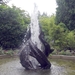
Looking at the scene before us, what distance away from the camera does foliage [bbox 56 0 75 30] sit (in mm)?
22078

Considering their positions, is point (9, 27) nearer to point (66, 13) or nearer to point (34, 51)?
point (66, 13)

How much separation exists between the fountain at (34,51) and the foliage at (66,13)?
883 centimetres

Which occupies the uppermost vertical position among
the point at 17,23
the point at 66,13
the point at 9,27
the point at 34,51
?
the point at 66,13

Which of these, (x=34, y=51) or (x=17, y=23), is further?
(x=17, y=23)

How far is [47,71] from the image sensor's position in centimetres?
1253

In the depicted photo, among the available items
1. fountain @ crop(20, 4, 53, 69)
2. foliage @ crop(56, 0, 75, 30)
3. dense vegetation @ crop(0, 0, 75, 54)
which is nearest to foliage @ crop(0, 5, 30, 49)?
dense vegetation @ crop(0, 0, 75, 54)

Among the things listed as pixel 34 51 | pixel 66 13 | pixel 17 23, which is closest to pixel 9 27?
pixel 17 23

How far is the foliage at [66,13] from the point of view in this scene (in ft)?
72.4

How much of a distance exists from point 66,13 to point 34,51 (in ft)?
35.8

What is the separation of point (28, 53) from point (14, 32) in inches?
429

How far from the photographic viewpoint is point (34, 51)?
12.9 metres

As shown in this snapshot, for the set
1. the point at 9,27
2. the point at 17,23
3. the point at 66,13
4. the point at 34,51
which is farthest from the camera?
the point at 17,23

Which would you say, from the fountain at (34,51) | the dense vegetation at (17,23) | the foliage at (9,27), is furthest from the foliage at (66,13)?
the fountain at (34,51)

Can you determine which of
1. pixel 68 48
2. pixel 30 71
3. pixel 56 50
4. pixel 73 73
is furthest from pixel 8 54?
pixel 73 73
